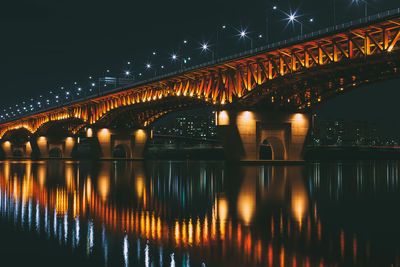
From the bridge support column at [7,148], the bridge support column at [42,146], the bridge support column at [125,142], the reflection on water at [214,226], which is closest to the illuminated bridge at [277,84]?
the bridge support column at [125,142]

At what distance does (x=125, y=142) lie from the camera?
10375 centimetres

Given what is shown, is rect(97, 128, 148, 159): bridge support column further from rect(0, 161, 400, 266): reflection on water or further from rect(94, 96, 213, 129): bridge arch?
rect(0, 161, 400, 266): reflection on water

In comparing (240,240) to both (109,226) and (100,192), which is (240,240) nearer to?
(109,226)

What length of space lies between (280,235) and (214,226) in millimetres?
2224

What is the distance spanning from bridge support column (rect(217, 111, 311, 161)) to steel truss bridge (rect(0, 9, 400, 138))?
1209mm

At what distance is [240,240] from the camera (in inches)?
472

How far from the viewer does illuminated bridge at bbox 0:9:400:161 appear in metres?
42.7

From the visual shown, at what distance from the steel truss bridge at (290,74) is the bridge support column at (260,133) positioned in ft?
3.97

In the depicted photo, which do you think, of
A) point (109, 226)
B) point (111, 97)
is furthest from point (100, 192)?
point (111, 97)

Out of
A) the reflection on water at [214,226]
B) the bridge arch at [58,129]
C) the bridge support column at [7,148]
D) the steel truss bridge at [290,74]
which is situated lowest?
the reflection on water at [214,226]

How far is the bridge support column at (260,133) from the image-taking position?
196 feet

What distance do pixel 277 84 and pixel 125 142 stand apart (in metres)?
54.9

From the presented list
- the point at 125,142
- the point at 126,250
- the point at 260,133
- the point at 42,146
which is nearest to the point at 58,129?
the point at 42,146

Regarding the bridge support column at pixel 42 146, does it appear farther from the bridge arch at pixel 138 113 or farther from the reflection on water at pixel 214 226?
the reflection on water at pixel 214 226
